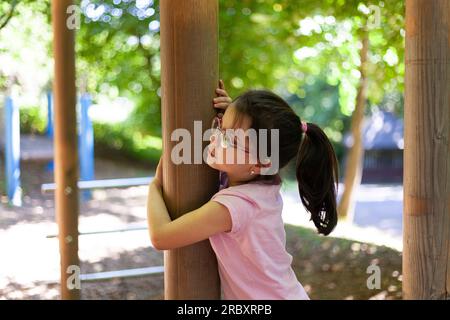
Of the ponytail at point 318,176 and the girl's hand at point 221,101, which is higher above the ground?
the girl's hand at point 221,101

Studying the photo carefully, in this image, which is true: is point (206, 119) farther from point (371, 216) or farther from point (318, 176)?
point (371, 216)

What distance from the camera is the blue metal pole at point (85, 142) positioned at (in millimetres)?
8141

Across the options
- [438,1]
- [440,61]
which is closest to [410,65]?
[440,61]

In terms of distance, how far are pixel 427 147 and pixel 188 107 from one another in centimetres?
109

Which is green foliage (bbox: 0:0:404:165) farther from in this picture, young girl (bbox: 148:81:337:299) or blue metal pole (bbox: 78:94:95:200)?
young girl (bbox: 148:81:337:299)

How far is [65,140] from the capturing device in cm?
353

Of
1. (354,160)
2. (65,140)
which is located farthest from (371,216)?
(65,140)

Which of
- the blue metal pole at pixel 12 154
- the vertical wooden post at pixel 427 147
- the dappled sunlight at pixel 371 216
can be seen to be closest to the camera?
the vertical wooden post at pixel 427 147

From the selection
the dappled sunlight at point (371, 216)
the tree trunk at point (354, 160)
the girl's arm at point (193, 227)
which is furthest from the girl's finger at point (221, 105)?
the tree trunk at point (354, 160)

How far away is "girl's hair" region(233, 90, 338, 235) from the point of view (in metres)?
1.69

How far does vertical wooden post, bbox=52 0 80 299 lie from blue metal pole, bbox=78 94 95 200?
460 centimetres

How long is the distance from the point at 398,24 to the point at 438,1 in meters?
2.28

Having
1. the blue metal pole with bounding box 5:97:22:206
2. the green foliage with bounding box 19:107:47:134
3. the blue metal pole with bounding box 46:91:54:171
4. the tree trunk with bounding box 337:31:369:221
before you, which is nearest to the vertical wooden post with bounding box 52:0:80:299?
the blue metal pole with bounding box 5:97:22:206

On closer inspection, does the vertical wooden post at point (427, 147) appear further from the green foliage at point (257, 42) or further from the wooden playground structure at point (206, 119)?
the green foliage at point (257, 42)
